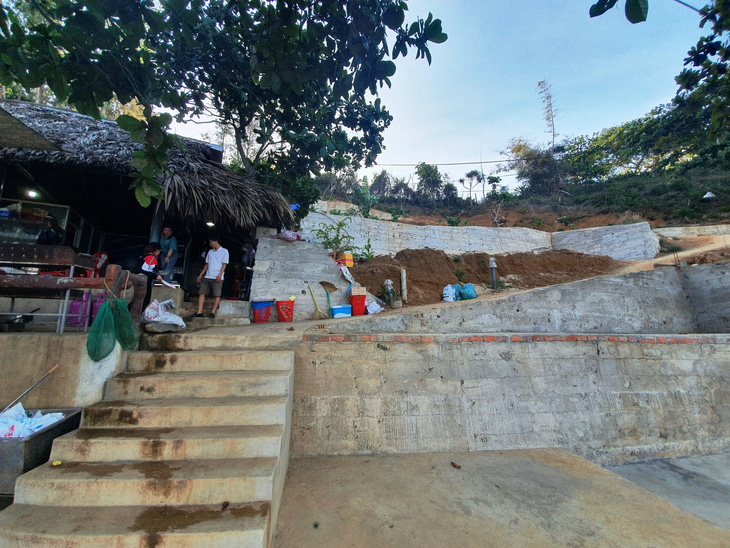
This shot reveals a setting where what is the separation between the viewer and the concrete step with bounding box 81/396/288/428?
7.97 feet

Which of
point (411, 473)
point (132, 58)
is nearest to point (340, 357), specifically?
point (411, 473)

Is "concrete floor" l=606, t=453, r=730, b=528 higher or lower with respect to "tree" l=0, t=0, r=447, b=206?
lower

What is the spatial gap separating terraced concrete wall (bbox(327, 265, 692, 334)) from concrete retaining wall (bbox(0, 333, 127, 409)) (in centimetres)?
298

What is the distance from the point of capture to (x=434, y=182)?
2522 cm

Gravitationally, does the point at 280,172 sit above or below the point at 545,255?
above

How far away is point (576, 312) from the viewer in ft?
20.5

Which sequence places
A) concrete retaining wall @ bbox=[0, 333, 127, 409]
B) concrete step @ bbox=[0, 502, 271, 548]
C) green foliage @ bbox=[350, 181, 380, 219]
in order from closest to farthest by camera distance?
concrete step @ bbox=[0, 502, 271, 548], concrete retaining wall @ bbox=[0, 333, 127, 409], green foliage @ bbox=[350, 181, 380, 219]

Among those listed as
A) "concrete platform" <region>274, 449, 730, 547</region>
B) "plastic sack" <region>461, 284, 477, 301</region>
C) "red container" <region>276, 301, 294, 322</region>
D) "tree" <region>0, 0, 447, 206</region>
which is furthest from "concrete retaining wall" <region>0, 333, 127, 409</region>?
"plastic sack" <region>461, 284, 477, 301</region>

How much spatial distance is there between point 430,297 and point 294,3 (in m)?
6.57

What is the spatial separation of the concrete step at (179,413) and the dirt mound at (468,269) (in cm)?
498

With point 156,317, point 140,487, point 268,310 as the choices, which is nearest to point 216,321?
point 268,310

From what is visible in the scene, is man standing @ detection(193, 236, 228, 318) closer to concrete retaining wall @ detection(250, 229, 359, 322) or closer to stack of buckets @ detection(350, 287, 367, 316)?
concrete retaining wall @ detection(250, 229, 359, 322)

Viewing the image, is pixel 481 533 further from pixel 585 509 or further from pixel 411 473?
pixel 585 509

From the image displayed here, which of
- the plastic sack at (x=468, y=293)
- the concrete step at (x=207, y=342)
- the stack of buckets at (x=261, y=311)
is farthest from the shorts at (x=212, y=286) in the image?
the plastic sack at (x=468, y=293)
